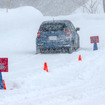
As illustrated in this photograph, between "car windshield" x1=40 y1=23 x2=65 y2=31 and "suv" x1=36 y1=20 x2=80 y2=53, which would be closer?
"suv" x1=36 y1=20 x2=80 y2=53

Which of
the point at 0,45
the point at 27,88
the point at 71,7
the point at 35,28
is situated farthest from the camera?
the point at 71,7

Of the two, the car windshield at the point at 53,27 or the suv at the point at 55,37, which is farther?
the car windshield at the point at 53,27

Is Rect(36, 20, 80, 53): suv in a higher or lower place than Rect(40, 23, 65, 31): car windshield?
lower

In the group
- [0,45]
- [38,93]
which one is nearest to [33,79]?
[38,93]

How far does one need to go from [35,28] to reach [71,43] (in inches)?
563

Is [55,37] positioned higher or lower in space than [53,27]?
lower

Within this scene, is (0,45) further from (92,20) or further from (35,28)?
(92,20)


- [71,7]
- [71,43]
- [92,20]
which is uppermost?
[71,7]

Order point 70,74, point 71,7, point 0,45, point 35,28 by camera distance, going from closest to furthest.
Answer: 1. point 70,74
2. point 0,45
3. point 35,28
4. point 71,7

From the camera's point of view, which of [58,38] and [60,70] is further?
[58,38]

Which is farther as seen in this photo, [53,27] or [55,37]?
[53,27]

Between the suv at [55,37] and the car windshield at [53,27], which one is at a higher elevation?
the car windshield at [53,27]

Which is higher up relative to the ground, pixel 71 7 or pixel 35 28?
pixel 71 7

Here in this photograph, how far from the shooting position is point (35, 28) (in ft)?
101
